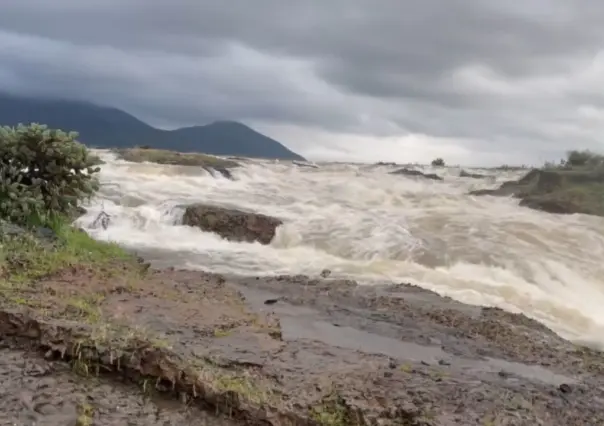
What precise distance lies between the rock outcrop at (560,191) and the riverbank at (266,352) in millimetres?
16571

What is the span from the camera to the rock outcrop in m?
24.3

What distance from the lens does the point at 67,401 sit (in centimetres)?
396

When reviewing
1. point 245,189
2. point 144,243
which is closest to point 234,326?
point 144,243

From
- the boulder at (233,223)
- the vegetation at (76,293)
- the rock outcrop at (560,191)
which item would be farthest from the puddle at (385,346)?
the rock outcrop at (560,191)

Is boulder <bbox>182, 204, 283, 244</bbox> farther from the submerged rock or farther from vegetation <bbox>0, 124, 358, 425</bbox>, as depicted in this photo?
the submerged rock

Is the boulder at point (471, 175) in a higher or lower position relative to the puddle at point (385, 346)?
higher

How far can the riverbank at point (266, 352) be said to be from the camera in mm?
4320

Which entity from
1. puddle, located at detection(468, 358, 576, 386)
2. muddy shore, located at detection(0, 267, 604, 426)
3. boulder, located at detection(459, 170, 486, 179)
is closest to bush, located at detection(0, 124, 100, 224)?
muddy shore, located at detection(0, 267, 604, 426)

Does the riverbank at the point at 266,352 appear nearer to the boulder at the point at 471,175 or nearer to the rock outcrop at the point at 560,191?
the rock outcrop at the point at 560,191

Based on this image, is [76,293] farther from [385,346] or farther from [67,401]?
[385,346]

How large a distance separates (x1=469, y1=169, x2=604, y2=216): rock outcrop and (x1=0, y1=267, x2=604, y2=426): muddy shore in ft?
57.1

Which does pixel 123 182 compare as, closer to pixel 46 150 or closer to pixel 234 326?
pixel 46 150

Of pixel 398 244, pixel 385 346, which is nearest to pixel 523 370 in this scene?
pixel 385 346

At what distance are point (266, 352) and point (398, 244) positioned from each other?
35.1ft
